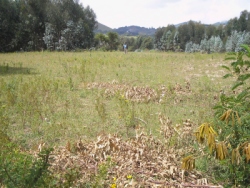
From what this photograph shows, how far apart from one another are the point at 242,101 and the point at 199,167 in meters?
1.15

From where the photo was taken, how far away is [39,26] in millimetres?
22797

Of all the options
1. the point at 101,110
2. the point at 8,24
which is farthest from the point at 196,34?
the point at 101,110

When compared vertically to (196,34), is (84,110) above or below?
below

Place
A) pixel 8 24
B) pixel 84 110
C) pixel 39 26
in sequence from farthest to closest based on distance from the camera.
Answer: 1. pixel 39 26
2. pixel 8 24
3. pixel 84 110

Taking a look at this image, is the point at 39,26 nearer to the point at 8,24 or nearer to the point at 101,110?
the point at 8,24

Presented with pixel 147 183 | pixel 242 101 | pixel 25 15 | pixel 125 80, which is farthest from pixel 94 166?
pixel 25 15

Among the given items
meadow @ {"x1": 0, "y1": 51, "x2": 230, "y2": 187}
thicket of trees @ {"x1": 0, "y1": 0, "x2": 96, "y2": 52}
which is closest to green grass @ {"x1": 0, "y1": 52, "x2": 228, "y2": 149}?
meadow @ {"x1": 0, "y1": 51, "x2": 230, "y2": 187}

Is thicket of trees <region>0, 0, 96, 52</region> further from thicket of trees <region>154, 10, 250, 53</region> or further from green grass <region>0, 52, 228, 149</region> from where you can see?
thicket of trees <region>154, 10, 250, 53</region>

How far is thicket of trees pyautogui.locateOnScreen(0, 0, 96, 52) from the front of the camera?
70.2 feet

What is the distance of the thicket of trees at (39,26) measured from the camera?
21.4 m

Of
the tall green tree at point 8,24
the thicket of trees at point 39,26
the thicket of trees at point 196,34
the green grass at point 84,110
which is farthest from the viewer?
the thicket of trees at point 196,34

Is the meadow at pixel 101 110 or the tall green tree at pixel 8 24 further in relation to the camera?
the tall green tree at pixel 8 24

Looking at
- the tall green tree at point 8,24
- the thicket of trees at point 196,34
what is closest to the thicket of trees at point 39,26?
the tall green tree at point 8,24

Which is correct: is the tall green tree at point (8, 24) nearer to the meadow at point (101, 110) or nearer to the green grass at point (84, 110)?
the green grass at point (84, 110)
